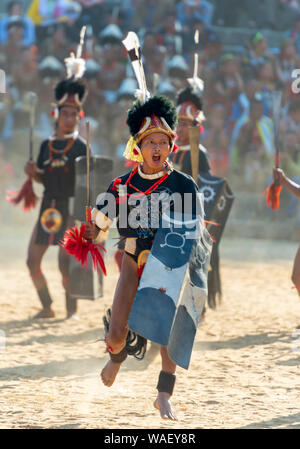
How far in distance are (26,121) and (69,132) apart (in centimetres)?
833

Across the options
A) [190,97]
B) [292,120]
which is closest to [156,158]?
[190,97]

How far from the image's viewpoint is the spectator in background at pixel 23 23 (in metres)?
15.3

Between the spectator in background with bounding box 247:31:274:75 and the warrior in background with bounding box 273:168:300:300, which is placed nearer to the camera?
the warrior in background with bounding box 273:168:300:300

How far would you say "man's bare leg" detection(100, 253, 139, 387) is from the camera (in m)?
4.71

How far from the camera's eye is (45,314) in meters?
7.40

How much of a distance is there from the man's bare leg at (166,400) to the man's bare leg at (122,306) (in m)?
0.30

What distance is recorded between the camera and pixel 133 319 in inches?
170

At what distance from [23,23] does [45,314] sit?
30.9ft

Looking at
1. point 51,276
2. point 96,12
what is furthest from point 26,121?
point 51,276

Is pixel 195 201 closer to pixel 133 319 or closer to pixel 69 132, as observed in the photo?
pixel 133 319

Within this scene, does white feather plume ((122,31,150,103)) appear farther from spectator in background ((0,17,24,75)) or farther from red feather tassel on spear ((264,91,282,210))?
spectator in background ((0,17,24,75))

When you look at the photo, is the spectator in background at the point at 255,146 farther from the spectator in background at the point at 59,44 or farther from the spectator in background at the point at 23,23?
the spectator in background at the point at 23,23

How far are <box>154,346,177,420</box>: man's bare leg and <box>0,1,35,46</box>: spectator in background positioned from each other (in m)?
11.8

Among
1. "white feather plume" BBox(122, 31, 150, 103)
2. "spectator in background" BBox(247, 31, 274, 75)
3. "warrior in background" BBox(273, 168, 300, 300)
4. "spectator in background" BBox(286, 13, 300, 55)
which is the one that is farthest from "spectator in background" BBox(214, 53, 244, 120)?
"white feather plume" BBox(122, 31, 150, 103)
